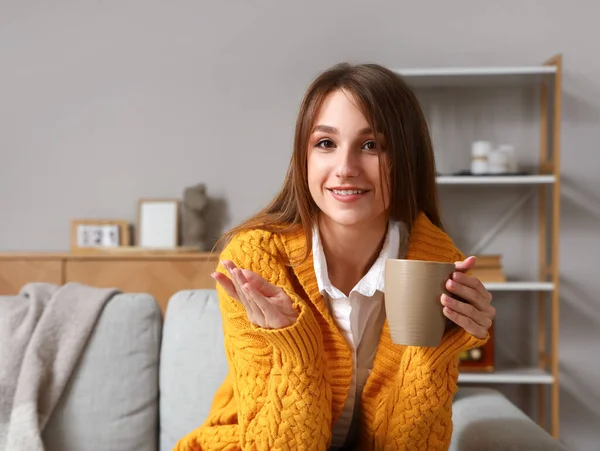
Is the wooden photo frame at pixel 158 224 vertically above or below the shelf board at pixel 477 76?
below

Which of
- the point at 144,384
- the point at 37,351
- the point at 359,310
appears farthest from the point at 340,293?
the point at 37,351

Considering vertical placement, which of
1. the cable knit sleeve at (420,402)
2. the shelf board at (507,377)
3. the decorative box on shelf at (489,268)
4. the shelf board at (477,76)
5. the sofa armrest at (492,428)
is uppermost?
the shelf board at (477,76)

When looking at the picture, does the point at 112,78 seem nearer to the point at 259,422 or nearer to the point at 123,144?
the point at 123,144

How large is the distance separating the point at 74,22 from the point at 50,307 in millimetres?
1982

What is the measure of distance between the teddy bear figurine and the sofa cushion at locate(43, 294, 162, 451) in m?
1.39

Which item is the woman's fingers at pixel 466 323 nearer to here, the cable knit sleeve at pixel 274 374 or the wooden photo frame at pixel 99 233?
the cable knit sleeve at pixel 274 374

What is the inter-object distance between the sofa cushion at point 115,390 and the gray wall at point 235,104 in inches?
61.3

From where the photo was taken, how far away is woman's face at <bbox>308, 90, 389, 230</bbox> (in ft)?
4.37

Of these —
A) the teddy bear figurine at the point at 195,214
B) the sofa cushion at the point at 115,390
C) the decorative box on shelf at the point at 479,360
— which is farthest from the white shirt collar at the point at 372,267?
the teddy bear figurine at the point at 195,214

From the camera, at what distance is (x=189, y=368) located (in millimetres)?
1813

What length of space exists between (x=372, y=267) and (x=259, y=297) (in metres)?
0.35

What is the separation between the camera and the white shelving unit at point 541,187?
9.83 feet

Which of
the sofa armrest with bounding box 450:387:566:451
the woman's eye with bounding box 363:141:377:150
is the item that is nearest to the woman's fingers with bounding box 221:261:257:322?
the woman's eye with bounding box 363:141:377:150

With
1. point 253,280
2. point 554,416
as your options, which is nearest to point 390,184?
point 253,280
